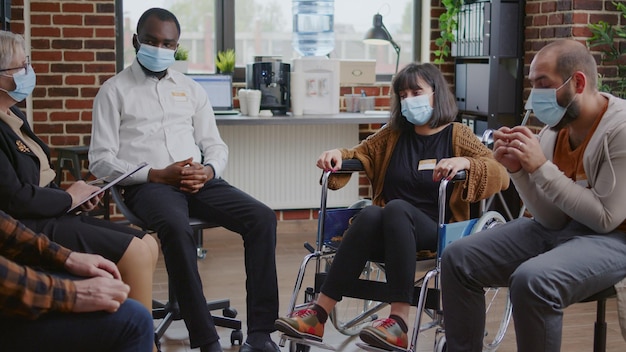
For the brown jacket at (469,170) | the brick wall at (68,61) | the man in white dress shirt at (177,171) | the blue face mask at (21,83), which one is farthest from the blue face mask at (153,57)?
the brick wall at (68,61)

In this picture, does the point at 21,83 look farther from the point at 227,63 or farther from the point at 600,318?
the point at 227,63

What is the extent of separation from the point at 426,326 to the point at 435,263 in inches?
9.7

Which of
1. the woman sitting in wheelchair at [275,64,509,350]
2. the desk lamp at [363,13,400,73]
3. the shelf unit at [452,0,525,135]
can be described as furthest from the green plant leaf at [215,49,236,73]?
the woman sitting in wheelchair at [275,64,509,350]

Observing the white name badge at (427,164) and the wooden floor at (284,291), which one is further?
the wooden floor at (284,291)

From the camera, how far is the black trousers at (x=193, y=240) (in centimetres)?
283

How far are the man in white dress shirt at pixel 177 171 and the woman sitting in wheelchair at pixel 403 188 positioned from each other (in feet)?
1.00

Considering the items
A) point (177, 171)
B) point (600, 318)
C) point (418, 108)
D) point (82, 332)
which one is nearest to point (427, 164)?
point (418, 108)

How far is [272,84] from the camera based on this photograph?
474 centimetres

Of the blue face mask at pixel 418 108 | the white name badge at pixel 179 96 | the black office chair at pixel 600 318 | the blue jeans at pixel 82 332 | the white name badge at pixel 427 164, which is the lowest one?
the black office chair at pixel 600 318

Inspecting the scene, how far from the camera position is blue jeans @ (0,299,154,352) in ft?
5.95

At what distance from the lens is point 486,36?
474cm

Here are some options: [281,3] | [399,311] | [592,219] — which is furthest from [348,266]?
[281,3]

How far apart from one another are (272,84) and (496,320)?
1906mm

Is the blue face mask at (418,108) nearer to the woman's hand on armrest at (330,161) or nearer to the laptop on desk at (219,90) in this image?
the woman's hand on armrest at (330,161)
